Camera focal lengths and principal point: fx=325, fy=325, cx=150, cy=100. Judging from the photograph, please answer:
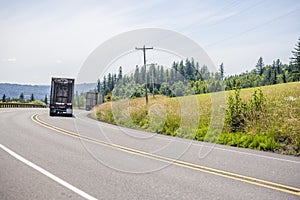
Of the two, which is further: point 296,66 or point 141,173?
point 296,66

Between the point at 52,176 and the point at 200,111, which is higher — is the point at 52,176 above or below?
below

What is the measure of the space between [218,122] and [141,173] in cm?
976

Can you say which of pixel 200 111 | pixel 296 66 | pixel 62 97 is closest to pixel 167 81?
pixel 200 111

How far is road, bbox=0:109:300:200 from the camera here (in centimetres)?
565

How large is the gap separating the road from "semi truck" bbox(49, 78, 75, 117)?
21.2 m

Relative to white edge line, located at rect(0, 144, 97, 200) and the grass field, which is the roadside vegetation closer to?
the grass field

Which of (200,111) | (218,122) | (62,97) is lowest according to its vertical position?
(218,122)

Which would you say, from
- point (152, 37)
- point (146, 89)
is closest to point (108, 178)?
point (152, 37)

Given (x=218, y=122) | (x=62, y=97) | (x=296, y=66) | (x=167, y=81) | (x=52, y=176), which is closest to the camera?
(x=52, y=176)

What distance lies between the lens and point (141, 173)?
23.4 ft

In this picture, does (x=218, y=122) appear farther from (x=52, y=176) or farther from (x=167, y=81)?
(x=52, y=176)

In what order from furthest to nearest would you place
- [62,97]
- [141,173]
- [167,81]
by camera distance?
[62,97], [167,81], [141,173]

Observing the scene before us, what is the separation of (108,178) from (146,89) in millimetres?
12783

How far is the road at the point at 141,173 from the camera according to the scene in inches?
222
